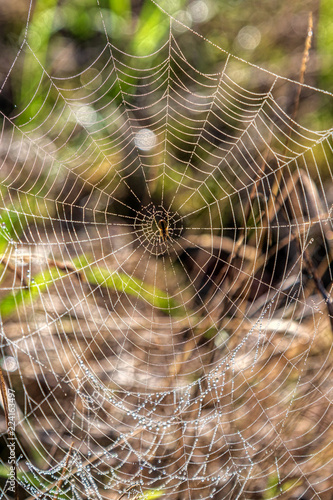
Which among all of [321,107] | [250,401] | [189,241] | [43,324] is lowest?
[250,401]

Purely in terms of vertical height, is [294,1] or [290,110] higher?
[294,1]

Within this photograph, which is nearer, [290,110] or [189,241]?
[290,110]

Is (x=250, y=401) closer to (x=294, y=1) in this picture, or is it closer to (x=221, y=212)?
(x=221, y=212)

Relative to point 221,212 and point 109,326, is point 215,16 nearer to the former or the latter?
point 221,212

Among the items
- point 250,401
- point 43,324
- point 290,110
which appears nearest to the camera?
point 250,401

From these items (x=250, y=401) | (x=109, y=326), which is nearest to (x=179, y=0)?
(x=109, y=326)

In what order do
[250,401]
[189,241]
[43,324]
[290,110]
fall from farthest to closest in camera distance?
[189,241] → [290,110] → [43,324] → [250,401]

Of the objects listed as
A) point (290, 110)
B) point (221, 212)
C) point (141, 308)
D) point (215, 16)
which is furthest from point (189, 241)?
point (215, 16)
